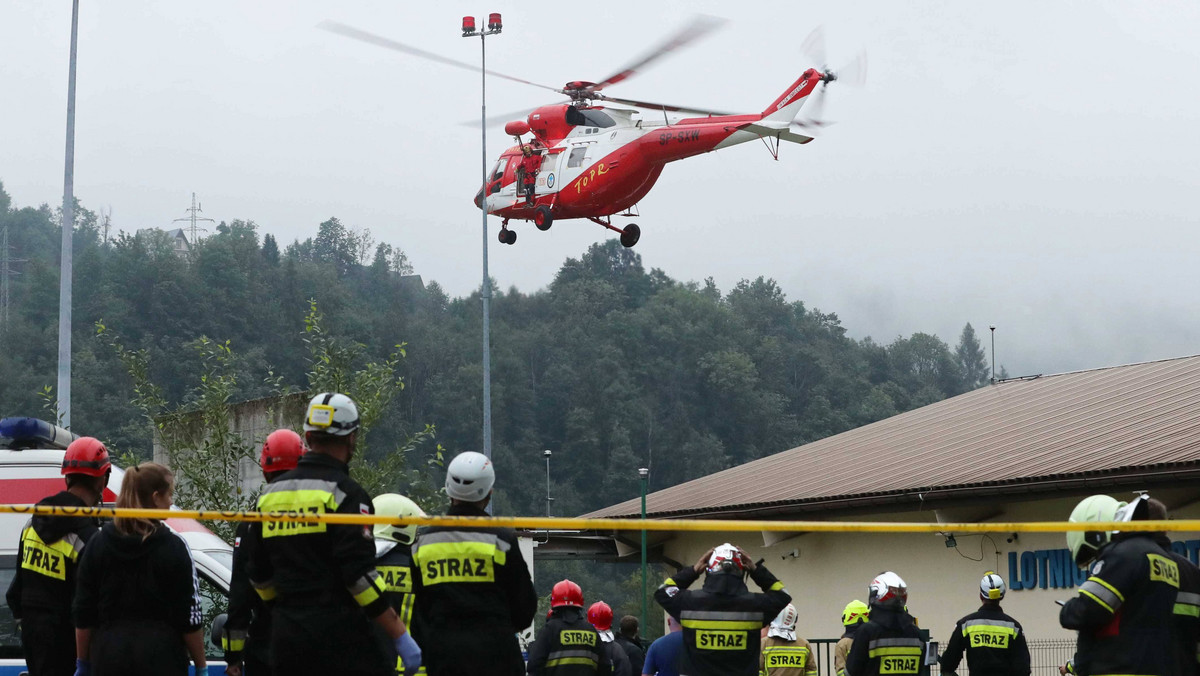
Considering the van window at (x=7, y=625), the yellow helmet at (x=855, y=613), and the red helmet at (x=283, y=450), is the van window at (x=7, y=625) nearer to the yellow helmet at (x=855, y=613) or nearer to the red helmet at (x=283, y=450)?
the red helmet at (x=283, y=450)

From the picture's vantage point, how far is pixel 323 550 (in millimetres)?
6844

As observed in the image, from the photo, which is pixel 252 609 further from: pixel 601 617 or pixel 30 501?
pixel 601 617

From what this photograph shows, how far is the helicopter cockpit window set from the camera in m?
32.4

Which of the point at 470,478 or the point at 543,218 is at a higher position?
the point at 543,218

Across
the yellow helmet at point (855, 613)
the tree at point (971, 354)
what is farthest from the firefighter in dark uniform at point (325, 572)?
the tree at point (971, 354)

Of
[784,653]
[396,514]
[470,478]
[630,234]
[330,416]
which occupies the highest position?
[630,234]

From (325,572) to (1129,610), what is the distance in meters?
3.63

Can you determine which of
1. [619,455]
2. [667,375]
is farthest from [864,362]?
[619,455]

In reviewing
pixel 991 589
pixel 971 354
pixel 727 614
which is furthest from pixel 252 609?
pixel 971 354

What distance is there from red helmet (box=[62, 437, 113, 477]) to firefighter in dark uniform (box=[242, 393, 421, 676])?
1654mm

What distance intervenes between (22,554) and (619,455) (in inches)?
4062

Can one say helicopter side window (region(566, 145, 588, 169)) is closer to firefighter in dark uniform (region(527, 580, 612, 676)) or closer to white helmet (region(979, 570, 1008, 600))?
white helmet (region(979, 570, 1008, 600))

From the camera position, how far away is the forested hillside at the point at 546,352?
351 ft

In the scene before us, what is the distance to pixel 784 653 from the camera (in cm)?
1243
